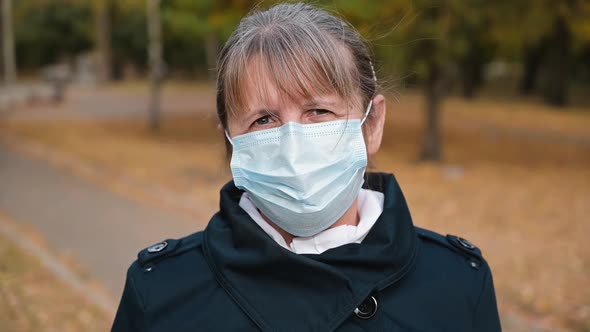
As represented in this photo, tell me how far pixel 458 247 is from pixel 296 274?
533 mm

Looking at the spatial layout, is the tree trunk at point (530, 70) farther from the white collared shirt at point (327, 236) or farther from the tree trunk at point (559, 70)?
the white collared shirt at point (327, 236)

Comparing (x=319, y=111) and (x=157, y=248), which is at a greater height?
(x=319, y=111)

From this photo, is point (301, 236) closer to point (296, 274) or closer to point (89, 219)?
point (296, 274)

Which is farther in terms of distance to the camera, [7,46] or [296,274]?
[7,46]

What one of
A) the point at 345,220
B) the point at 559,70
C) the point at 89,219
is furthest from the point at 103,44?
the point at 345,220

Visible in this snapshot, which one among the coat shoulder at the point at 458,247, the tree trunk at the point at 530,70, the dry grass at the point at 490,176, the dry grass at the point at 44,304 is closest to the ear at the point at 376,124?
the coat shoulder at the point at 458,247

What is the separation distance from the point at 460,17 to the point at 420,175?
8.66ft

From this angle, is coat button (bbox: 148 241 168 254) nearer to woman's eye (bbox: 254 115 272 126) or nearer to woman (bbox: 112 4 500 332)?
woman (bbox: 112 4 500 332)

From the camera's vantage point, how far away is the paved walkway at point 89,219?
6.00m

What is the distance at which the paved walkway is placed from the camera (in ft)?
19.7

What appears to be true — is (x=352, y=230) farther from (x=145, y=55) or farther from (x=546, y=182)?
(x=145, y=55)

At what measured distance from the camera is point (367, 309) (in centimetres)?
161

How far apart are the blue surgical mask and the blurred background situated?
1.10 ft

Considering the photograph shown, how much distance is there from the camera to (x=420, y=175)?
35.5ft
